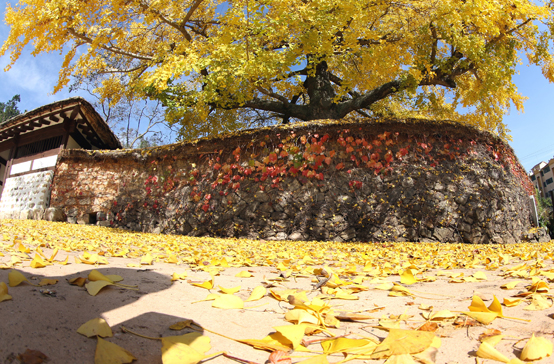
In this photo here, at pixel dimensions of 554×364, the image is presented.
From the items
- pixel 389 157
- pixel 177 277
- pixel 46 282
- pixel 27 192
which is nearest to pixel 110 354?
pixel 46 282

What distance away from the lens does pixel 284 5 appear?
659 cm

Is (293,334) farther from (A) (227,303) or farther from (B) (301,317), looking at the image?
(A) (227,303)

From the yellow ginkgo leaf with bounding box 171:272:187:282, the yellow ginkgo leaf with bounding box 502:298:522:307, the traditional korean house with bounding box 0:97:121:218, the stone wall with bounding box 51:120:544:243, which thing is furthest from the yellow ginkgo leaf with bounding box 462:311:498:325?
the traditional korean house with bounding box 0:97:121:218

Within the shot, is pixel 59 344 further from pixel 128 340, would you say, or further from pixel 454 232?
pixel 454 232

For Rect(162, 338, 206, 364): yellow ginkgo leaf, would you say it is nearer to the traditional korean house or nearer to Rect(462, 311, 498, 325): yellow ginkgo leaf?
Rect(462, 311, 498, 325): yellow ginkgo leaf

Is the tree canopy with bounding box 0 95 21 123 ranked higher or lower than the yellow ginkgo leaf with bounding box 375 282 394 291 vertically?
higher

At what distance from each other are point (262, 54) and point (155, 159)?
12.7ft

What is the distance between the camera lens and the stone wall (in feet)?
20.0

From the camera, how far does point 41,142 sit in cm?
1123

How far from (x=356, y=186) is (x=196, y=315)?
536cm

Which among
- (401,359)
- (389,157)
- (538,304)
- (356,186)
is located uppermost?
(389,157)

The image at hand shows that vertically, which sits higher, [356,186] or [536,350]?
[356,186]

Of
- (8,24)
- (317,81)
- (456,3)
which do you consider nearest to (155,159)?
(8,24)

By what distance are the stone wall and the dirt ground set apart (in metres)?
4.28
